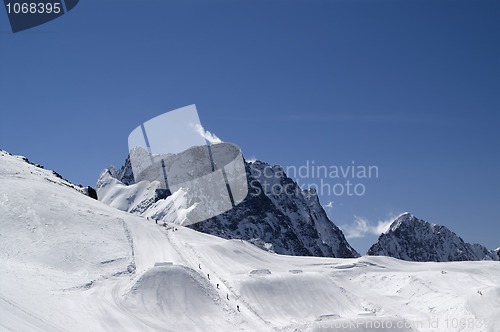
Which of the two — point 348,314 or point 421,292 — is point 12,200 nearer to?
point 348,314

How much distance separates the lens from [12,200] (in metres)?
55.1

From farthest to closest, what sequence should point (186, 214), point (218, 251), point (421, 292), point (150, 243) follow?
point (186, 214)
point (218, 251)
point (150, 243)
point (421, 292)

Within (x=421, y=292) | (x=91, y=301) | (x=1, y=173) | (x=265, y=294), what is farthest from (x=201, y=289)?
(x=1, y=173)

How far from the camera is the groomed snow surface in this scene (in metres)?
33.7

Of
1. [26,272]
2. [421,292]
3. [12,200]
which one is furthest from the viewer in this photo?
[12,200]

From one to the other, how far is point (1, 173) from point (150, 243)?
2377cm

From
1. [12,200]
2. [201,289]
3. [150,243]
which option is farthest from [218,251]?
[12,200]

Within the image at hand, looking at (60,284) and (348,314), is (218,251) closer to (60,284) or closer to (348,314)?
(348,314)

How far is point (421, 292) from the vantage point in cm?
4972

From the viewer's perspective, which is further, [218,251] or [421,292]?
[218,251]

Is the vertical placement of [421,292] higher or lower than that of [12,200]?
lower

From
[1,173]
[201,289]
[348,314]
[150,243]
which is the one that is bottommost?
[348,314]

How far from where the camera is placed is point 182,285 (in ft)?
140

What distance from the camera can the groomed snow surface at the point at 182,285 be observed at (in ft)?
110
